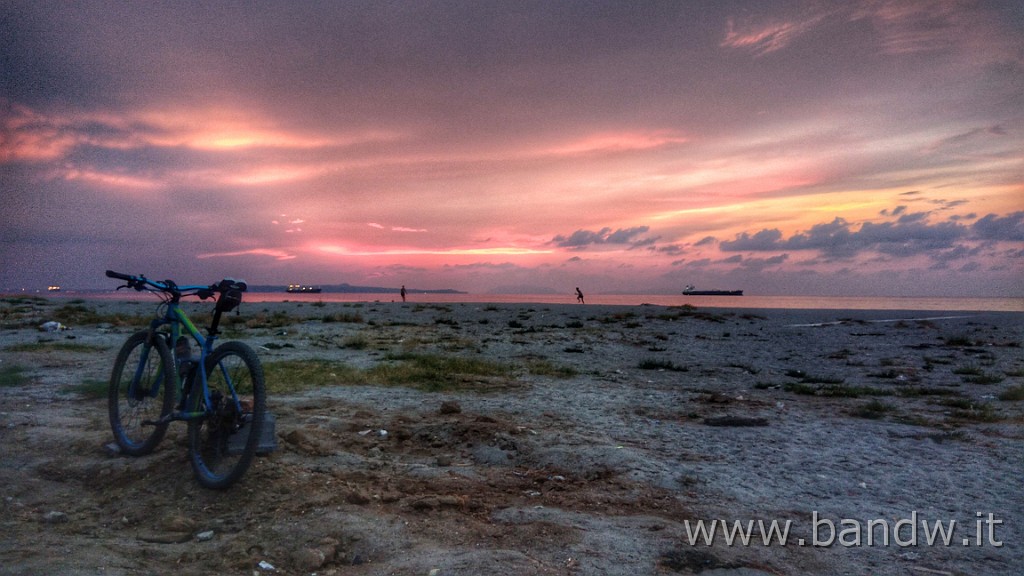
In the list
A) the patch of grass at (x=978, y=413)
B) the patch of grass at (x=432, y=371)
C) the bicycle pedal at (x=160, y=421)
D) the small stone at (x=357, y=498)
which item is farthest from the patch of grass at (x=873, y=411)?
the bicycle pedal at (x=160, y=421)

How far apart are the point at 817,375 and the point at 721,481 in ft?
29.1

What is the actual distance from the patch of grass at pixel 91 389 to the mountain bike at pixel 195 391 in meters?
2.93

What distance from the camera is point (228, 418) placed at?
5438 mm

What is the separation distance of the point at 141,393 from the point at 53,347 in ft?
33.5

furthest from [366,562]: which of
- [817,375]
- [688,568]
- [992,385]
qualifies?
[992,385]

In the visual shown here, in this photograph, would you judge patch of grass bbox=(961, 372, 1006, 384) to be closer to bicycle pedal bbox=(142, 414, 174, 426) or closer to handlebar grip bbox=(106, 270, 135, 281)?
bicycle pedal bbox=(142, 414, 174, 426)

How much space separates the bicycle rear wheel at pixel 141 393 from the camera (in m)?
5.89

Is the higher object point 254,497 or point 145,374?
point 145,374

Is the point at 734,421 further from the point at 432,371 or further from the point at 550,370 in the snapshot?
the point at 432,371

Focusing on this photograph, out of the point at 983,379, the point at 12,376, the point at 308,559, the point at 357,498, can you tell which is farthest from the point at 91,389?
the point at 983,379

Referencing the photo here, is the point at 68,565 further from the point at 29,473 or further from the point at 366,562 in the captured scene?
the point at 29,473

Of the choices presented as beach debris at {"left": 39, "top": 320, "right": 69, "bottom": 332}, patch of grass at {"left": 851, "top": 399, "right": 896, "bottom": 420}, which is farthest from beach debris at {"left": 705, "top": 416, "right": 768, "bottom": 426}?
beach debris at {"left": 39, "top": 320, "right": 69, "bottom": 332}

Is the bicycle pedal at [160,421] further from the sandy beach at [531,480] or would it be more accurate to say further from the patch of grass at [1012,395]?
the patch of grass at [1012,395]

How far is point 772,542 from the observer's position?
4.47 metres
